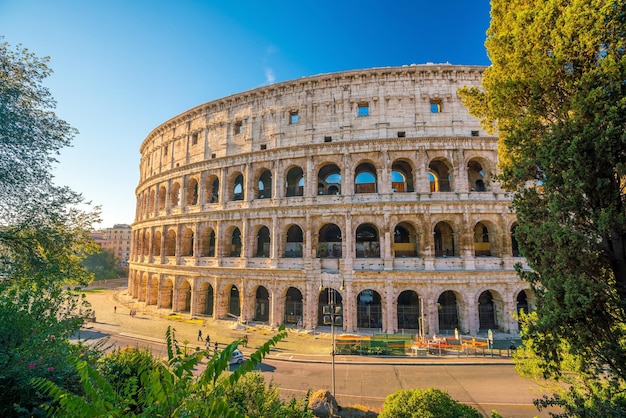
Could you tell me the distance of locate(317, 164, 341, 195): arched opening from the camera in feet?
89.4

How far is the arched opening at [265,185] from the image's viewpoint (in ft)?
95.1

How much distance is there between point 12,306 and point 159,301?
24727 mm

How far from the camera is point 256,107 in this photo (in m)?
28.3

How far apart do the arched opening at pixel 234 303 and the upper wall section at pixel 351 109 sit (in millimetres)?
13613

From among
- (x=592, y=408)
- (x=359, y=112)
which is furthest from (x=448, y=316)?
(x=359, y=112)

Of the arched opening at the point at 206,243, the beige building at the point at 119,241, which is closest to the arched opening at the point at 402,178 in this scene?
the arched opening at the point at 206,243

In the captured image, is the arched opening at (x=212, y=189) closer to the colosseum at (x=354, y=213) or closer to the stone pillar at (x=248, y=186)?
the colosseum at (x=354, y=213)

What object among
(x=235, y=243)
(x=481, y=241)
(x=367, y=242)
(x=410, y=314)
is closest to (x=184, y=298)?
(x=235, y=243)

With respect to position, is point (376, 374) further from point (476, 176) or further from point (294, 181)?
point (476, 176)

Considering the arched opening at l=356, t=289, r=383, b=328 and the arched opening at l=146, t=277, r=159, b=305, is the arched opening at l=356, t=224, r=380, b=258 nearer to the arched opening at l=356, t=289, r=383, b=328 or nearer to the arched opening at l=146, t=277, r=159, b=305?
the arched opening at l=356, t=289, r=383, b=328

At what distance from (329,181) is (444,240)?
37.9ft

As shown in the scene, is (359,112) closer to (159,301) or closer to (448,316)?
(448,316)

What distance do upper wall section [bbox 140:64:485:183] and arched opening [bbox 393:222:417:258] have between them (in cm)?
803

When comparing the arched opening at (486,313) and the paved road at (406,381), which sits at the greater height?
the arched opening at (486,313)
